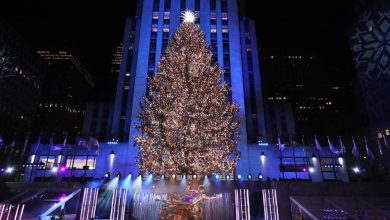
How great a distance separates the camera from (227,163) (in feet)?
69.4

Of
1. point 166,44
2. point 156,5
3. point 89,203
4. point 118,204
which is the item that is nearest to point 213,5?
point 156,5

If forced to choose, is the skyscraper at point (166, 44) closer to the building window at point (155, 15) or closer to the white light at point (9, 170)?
the building window at point (155, 15)

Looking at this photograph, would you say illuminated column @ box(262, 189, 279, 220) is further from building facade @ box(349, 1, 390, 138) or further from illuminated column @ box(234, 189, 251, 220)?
building facade @ box(349, 1, 390, 138)

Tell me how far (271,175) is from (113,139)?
900 inches

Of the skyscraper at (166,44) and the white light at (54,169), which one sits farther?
the skyscraper at (166,44)

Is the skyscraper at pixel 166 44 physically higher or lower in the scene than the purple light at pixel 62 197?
higher

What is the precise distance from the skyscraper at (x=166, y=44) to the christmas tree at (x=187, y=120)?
51.3ft

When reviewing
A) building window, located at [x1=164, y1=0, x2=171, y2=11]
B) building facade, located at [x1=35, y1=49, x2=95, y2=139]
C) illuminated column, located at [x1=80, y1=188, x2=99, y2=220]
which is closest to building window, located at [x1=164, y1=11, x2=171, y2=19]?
building window, located at [x1=164, y1=0, x2=171, y2=11]

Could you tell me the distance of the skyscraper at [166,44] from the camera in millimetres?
38938

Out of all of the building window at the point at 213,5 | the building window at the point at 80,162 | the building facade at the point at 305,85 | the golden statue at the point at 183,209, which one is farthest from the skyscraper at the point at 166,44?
the building facade at the point at 305,85

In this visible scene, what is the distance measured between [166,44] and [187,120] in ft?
78.7

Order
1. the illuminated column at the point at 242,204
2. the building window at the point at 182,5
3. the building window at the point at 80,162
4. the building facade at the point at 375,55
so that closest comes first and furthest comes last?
the illuminated column at the point at 242,204, the building window at the point at 80,162, the building window at the point at 182,5, the building facade at the point at 375,55

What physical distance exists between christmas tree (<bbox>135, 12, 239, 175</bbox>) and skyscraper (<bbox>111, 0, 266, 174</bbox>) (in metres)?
15.7

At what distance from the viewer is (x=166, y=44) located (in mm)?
40750
